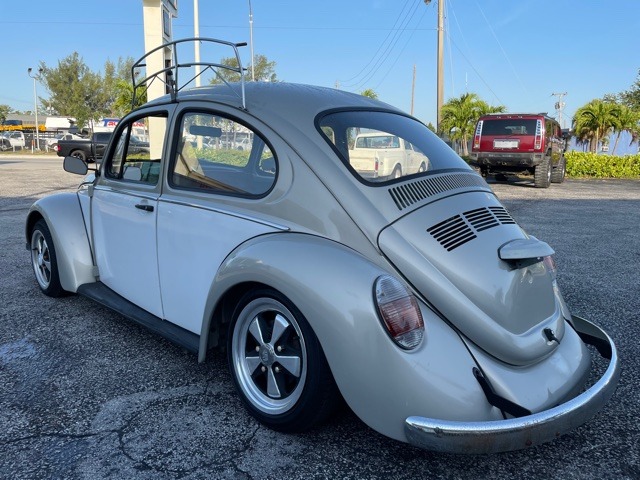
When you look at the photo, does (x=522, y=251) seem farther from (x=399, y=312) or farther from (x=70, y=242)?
(x=70, y=242)

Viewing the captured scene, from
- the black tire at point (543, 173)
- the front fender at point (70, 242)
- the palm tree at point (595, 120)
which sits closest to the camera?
the front fender at point (70, 242)

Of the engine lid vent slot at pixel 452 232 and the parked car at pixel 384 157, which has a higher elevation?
the parked car at pixel 384 157

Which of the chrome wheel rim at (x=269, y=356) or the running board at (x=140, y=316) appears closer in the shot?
the chrome wheel rim at (x=269, y=356)

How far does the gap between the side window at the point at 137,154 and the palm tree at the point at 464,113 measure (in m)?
27.9

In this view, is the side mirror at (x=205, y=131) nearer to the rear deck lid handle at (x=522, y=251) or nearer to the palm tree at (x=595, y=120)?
the rear deck lid handle at (x=522, y=251)

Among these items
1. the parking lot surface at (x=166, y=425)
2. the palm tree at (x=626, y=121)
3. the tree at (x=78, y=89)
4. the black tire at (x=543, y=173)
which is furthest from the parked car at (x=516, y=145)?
the tree at (x=78, y=89)

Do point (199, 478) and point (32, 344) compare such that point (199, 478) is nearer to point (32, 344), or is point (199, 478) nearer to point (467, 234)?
Answer: point (467, 234)

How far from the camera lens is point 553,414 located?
1993 millimetres

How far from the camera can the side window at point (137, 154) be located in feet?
11.1

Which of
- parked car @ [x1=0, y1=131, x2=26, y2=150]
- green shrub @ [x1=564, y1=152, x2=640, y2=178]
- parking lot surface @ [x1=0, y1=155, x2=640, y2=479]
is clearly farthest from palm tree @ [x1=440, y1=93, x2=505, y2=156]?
parked car @ [x1=0, y1=131, x2=26, y2=150]

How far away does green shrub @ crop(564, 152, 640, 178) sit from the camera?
68.9ft

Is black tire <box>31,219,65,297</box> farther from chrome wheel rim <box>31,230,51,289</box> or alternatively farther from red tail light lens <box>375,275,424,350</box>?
red tail light lens <box>375,275,424,350</box>

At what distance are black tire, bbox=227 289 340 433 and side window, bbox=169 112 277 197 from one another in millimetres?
645

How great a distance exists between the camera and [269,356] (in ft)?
8.25
